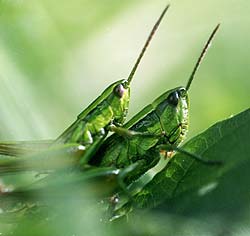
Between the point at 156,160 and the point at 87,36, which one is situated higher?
the point at 87,36

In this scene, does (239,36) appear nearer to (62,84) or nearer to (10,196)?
(62,84)

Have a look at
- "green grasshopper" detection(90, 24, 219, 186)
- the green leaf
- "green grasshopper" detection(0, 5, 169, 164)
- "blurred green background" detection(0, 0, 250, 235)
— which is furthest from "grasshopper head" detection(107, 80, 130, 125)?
the green leaf

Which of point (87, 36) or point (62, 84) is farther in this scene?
point (87, 36)

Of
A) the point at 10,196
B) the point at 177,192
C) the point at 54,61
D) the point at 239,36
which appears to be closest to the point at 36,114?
the point at 54,61

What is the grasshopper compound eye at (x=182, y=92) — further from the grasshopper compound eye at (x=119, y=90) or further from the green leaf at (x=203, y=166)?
the green leaf at (x=203, y=166)

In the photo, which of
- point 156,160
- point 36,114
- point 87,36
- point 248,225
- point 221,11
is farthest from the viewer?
point 221,11

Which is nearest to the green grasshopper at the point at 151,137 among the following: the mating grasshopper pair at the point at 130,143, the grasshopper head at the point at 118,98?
the mating grasshopper pair at the point at 130,143

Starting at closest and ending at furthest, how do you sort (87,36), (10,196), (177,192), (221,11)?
(177,192), (10,196), (87,36), (221,11)
